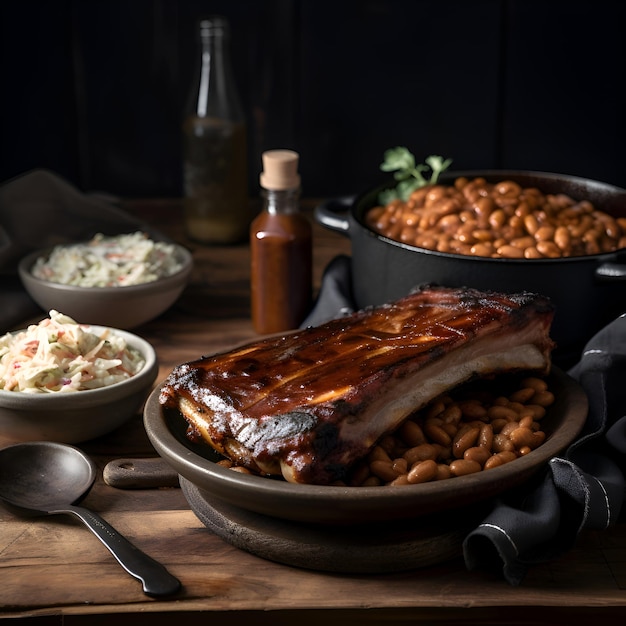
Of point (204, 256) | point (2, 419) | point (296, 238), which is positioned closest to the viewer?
point (2, 419)

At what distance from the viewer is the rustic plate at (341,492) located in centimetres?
122

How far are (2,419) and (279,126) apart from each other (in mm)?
1895

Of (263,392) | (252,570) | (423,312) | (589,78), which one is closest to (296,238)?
(423,312)

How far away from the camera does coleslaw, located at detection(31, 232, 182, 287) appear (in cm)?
216

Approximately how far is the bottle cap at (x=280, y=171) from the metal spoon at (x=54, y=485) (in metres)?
0.75

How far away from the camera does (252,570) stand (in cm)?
132

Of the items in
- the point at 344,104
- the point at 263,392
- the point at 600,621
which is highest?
the point at 344,104

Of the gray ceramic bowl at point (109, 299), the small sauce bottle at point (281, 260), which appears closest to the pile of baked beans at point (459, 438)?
the small sauce bottle at point (281, 260)

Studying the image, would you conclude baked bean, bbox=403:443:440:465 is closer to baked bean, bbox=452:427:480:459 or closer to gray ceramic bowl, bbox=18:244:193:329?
baked bean, bbox=452:427:480:459

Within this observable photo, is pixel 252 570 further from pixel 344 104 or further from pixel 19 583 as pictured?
pixel 344 104

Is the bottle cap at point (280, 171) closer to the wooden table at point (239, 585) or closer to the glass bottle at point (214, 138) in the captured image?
the glass bottle at point (214, 138)

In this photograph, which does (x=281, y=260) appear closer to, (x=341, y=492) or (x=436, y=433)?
(x=436, y=433)

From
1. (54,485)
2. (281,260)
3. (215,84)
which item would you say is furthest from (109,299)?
(215,84)

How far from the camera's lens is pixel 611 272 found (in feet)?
5.66
